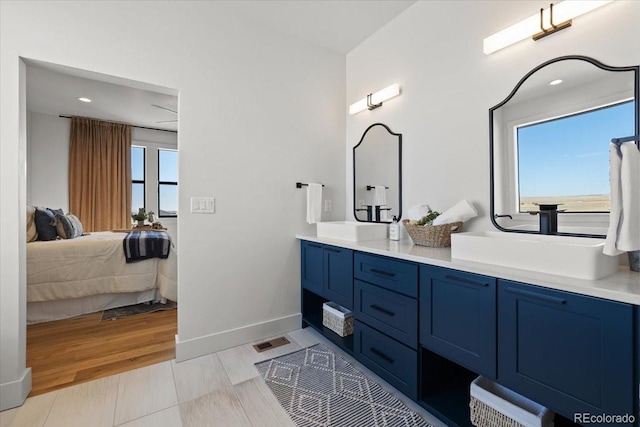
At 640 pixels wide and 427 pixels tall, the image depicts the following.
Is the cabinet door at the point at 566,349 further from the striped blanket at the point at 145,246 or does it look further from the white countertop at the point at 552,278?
the striped blanket at the point at 145,246

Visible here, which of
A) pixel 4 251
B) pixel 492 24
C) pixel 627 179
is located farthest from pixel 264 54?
pixel 627 179

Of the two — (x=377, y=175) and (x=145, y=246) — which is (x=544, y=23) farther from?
(x=145, y=246)

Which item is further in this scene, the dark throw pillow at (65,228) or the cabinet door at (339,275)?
the dark throw pillow at (65,228)

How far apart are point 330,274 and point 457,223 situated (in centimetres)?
96

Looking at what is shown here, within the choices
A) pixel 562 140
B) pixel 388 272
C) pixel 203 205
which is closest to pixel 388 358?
pixel 388 272

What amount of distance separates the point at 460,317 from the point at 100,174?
591 cm

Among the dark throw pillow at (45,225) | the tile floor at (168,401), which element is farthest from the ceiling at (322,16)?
the dark throw pillow at (45,225)

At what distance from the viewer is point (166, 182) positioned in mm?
5797

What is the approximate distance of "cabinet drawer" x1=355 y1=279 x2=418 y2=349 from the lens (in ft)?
5.09

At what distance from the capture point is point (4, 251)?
1.58 meters

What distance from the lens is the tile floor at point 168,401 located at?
4.91ft

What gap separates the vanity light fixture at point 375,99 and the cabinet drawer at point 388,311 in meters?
1.51

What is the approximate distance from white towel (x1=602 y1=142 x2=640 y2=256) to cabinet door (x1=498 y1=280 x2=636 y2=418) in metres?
0.26

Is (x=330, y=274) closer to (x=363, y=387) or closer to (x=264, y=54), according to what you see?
(x=363, y=387)
